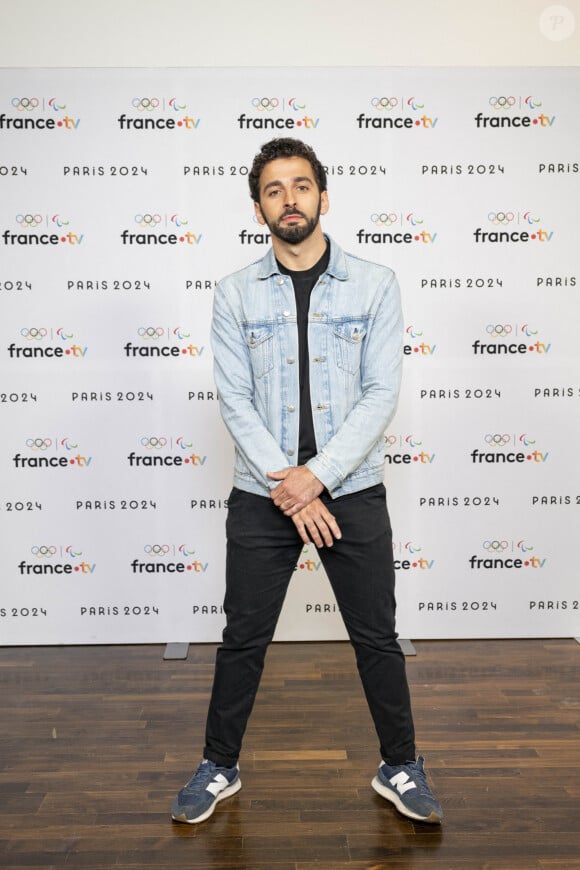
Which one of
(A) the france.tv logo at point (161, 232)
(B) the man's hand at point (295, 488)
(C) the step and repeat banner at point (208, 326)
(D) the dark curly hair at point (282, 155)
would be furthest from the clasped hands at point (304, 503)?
(A) the france.tv logo at point (161, 232)

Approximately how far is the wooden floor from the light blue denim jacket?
0.96 meters

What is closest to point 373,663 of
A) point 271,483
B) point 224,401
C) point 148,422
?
point 271,483

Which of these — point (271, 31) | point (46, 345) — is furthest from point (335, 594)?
point (271, 31)

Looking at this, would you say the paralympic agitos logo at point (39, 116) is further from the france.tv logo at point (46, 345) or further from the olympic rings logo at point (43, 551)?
the olympic rings logo at point (43, 551)

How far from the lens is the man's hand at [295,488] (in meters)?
2.21

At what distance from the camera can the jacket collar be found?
2314 mm

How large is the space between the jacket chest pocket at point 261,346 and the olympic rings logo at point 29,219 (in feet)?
5.42

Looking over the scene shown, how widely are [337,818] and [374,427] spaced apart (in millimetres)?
1141

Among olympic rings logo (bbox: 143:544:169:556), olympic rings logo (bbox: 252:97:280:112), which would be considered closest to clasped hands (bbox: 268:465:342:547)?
olympic rings logo (bbox: 143:544:169:556)

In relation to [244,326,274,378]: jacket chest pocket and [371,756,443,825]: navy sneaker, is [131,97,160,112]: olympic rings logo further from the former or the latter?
[371,756,443,825]: navy sneaker

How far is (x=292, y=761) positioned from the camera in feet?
8.66

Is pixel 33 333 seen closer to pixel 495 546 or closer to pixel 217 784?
pixel 217 784

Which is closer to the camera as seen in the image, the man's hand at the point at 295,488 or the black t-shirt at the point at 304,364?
the man's hand at the point at 295,488

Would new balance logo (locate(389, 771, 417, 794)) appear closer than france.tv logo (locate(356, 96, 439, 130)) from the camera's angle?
Yes
